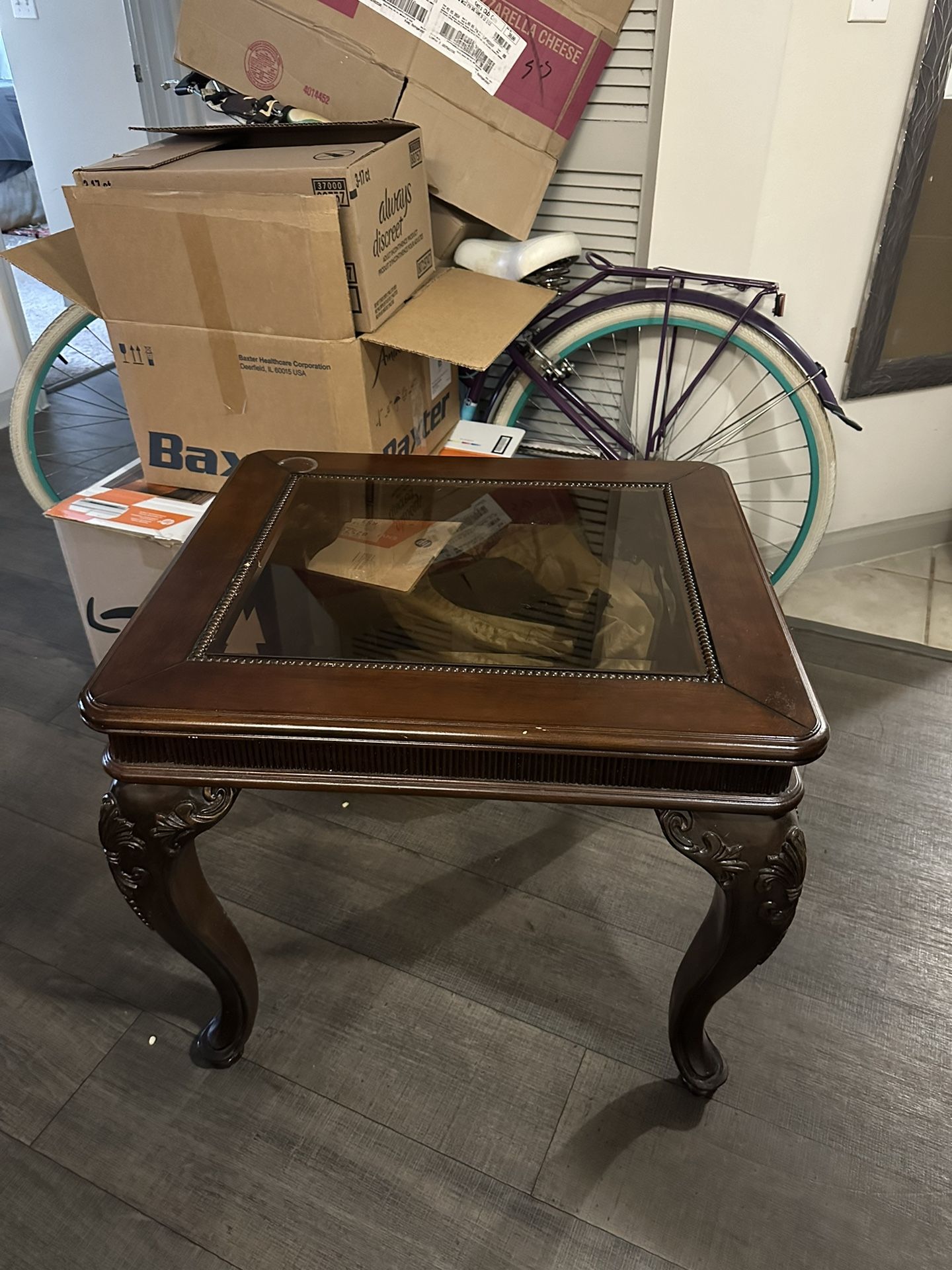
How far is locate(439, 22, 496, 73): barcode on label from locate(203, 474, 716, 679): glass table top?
33.3 inches

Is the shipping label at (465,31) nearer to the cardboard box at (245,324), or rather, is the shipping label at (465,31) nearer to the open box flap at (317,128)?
the open box flap at (317,128)

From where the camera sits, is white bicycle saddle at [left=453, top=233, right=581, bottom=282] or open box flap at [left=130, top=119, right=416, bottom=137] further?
white bicycle saddle at [left=453, top=233, right=581, bottom=282]

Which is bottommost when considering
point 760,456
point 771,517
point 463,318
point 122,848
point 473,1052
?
point 473,1052

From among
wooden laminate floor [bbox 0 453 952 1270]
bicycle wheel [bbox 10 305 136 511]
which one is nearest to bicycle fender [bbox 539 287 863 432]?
wooden laminate floor [bbox 0 453 952 1270]

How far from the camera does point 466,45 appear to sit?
149 cm

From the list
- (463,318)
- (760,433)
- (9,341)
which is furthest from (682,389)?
(9,341)

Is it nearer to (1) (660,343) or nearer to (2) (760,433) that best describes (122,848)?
(1) (660,343)

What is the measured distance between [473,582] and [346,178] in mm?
604

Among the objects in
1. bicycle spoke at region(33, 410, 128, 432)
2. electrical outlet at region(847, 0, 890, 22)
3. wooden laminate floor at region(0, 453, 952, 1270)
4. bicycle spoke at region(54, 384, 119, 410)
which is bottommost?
wooden laminate floor at region(0, 453, 952, 1270)

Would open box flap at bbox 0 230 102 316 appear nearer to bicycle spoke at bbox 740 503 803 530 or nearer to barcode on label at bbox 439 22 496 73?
barcode on label at bbox 439 22 496 73

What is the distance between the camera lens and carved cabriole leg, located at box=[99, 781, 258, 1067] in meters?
0.85

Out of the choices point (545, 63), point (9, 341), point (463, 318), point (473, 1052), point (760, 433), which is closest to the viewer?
point (473, 1052)

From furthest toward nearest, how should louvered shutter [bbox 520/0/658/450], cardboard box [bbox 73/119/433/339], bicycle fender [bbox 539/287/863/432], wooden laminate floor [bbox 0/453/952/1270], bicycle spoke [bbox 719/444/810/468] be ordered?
bicycle spoke [bbox 719/444/810/468], bicycle fender [bbox 539/287/863/432], louvered shutter [bbox 520/0/658/450], cardboard box [bbox 73/119/433/339], wooden laminate floor [bbox 0/453/952/1270]

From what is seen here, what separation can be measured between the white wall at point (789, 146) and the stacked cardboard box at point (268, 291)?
398mm
